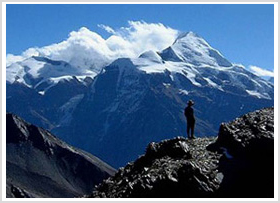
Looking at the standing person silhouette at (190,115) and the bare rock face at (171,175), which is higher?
the standing person silhouette at (190,115)

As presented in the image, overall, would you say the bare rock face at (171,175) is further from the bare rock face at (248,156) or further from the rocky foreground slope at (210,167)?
the bare rock face at (248,156)

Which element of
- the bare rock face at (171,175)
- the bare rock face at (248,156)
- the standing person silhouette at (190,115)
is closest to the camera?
the bare rock face at (171,175)

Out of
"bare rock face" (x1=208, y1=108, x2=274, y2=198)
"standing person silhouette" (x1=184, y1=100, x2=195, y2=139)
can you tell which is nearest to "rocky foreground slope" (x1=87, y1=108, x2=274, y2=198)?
"bare rock face" (x1=208, y1=108, x2=274, y2=198)

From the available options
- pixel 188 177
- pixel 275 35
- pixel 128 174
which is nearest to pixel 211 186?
pixel 188 177

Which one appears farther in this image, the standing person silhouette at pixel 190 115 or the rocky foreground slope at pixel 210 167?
the standing person silhouette at pixel 190 115

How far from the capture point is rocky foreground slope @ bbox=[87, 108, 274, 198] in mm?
40625

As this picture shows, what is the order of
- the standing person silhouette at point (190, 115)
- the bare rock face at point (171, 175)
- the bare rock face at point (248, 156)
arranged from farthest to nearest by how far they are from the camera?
1. the standing person silhouette at point (190, 115)
2. the bare rock face at point (248, 156)
3. the bare rock face at point (171, 175)

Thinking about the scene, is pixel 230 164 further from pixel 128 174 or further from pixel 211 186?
pixel 128 174

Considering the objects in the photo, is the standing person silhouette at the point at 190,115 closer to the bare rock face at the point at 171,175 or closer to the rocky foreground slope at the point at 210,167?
the rocky foreground slope at the point at 210,167

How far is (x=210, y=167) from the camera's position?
139 ft

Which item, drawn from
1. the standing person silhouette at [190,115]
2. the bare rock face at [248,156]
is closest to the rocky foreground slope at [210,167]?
the bare rock face at [248,156]

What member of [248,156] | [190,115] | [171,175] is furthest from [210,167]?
[190,115]

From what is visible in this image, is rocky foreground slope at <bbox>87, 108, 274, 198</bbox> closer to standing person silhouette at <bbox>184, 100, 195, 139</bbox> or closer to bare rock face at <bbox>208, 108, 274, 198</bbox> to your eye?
bare rock face at <bbox>208, 108, 274, 198</bbox>

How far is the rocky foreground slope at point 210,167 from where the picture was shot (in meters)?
40.6
